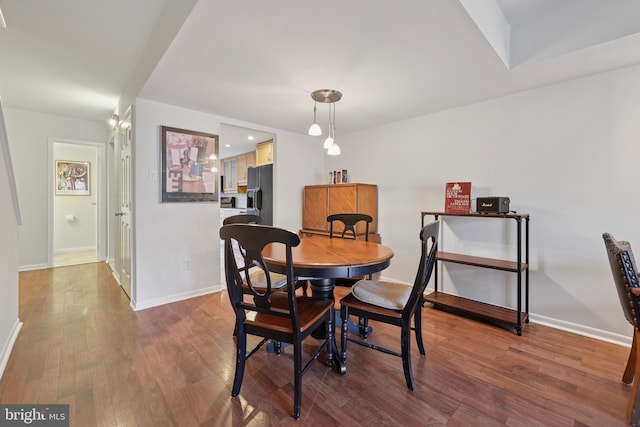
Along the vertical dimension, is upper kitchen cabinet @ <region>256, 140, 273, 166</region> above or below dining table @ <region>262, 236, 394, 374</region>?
above

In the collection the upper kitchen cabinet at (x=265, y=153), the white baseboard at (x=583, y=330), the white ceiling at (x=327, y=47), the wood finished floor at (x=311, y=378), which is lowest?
the wood finished floor at (x=311, y=378)

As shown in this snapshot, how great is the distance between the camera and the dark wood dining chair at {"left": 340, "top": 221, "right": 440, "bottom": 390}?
164 cm

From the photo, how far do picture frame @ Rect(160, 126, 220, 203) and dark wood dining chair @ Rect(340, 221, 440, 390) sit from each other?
2.20m

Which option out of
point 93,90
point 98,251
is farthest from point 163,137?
point 98,251

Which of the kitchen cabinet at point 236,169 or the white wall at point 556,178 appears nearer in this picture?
the white wall at point 556,178

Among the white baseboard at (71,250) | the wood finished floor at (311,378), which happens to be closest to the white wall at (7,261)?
the wood finished floor at (311,378)

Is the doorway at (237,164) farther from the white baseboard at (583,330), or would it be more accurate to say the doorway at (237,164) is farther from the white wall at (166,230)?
the white baseboard at (583,330)

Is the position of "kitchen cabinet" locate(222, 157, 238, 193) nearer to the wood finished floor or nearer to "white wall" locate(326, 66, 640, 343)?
the wood finished floor

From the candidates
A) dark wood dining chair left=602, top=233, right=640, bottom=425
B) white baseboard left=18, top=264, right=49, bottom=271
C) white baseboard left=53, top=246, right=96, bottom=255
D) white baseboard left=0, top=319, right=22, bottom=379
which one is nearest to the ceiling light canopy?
dark wood dining chair left=602, top=233, right=640, bottom=425

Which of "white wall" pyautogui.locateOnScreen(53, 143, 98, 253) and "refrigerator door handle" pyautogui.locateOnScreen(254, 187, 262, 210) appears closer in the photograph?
"refrigerator door handle" pyautogui.locateOnScreen(254, 187, 262, 210)

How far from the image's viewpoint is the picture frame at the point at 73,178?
5508 millimetres

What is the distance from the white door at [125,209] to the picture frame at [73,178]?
2.99m

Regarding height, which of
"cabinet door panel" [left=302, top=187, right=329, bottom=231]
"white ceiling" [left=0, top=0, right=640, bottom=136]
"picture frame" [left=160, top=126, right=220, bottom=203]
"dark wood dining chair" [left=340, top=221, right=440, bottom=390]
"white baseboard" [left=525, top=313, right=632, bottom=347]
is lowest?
"white baseboard" [left=525, top=313, right=632, bottom=347]

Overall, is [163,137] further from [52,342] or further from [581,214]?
[581,214]
